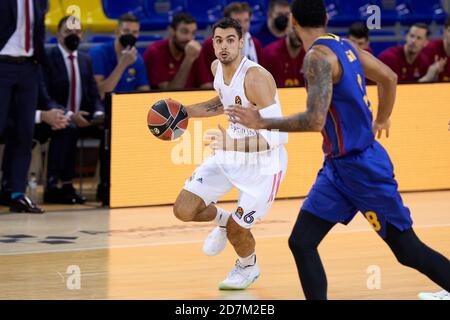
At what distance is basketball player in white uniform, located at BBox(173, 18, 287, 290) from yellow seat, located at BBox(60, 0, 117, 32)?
6188mm

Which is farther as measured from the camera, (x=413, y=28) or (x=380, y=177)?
(x=413, y=28)

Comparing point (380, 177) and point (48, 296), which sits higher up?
point (380, 177)

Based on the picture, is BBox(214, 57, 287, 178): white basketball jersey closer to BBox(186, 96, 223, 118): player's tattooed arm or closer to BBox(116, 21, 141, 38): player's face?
BBox(186, 96, 223, 118): player's tattooed arm

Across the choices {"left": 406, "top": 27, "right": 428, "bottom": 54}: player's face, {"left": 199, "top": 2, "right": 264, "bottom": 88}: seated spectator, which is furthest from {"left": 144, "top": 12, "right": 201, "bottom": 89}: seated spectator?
{"left": 406, "top": 27, "right": 428, "bottom": 54}: player's face

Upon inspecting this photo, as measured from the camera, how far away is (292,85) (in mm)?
11938

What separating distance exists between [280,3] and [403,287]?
6126mm

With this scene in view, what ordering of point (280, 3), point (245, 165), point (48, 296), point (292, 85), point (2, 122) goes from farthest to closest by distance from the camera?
point (280, 3), point (292, 85), point (2, 122), point (245, 165), point (48, 296)

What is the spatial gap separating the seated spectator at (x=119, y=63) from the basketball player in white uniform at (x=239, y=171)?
438cm

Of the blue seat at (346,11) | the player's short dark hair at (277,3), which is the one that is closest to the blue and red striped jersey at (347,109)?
the player's short dark hair at (277,3)

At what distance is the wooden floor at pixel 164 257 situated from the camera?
728 cm

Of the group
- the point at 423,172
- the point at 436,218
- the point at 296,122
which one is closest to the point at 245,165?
the point at 296,122

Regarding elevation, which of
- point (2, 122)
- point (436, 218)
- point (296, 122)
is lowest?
point (436, 218)

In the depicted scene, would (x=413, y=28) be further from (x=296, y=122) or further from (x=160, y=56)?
(x=296, y=122)

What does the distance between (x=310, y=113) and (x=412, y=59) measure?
7748 millimetres
